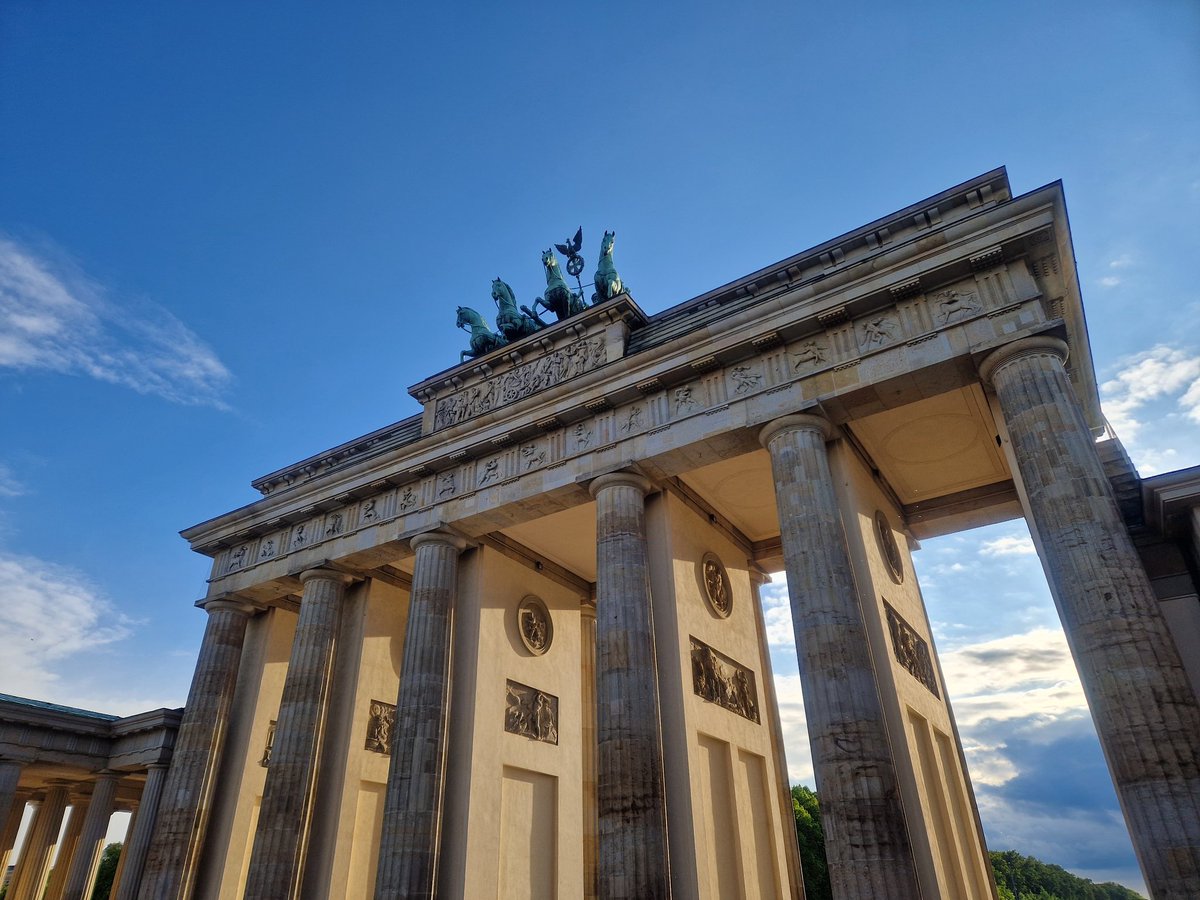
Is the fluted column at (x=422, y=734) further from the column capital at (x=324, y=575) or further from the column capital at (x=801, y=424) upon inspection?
the column capital at (x=801, y=424)

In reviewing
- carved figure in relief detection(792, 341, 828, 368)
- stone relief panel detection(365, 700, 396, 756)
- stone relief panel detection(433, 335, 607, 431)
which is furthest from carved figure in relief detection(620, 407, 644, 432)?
stone relief panel detection(365, 700, 396, 756)

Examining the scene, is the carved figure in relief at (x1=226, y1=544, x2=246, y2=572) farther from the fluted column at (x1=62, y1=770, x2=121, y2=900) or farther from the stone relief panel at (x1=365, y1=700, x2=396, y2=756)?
the fluted column at (x1=62, y1=770, x2=121, y2=900)

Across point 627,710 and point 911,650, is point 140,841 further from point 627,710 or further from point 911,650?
point 911,650

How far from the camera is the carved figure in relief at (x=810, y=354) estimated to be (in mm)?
15094

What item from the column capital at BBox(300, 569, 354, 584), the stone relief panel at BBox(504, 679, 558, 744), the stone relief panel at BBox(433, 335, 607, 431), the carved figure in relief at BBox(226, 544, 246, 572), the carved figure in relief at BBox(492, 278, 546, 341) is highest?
the carved figure in relief at BBox(492, 278, 546, 341)

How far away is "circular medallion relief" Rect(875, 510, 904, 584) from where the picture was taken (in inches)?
653

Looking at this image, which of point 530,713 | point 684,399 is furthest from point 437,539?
point 684,399

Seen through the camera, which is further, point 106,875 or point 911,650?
point 106,875

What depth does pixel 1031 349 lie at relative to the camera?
12.8m

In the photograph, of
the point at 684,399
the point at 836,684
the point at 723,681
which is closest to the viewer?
the point at 836,684

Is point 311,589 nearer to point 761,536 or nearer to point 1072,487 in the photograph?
point 761,536

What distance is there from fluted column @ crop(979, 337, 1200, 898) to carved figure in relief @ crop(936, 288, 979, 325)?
115cm

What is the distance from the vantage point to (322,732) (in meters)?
19.3

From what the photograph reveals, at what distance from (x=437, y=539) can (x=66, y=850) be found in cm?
2305
